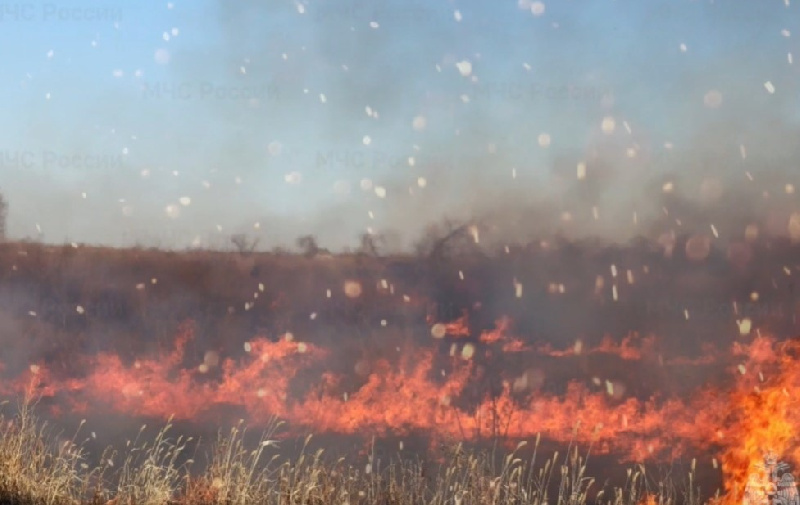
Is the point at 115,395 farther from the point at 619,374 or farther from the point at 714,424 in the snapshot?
the point at 714,424

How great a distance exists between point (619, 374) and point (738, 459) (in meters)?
18.7

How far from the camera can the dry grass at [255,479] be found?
31.3 feet

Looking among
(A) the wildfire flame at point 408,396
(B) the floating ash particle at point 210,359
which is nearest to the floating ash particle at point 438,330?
(A) the wildfire flame at point 408,396

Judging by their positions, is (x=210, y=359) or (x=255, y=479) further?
(x=210, y=359)

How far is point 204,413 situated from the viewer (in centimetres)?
3916

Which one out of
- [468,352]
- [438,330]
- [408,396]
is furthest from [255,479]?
Result: [468,352]

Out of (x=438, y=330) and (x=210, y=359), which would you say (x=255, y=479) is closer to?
(x=210, y=359)

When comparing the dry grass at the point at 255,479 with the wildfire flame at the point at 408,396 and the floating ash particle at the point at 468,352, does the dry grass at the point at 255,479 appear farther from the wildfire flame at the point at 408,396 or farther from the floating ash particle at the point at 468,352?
the floating ash particle at the point at 468,352

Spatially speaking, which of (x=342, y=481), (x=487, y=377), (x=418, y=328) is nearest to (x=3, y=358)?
(x=418, y=328)

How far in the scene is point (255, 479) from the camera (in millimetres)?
9938

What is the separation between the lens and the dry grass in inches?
376

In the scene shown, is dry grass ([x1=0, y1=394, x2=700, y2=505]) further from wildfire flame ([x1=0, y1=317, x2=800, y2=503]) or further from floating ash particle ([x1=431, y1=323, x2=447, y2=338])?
floating ash particle ([x1=431, y1=323, x2=447, y2=338])

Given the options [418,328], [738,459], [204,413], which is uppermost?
[418,328]

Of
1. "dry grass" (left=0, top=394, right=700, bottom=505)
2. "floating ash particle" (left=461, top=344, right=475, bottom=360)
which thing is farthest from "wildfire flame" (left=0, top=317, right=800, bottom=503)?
"dry grass" (left=0, top=394, right=700, bottom=505)
